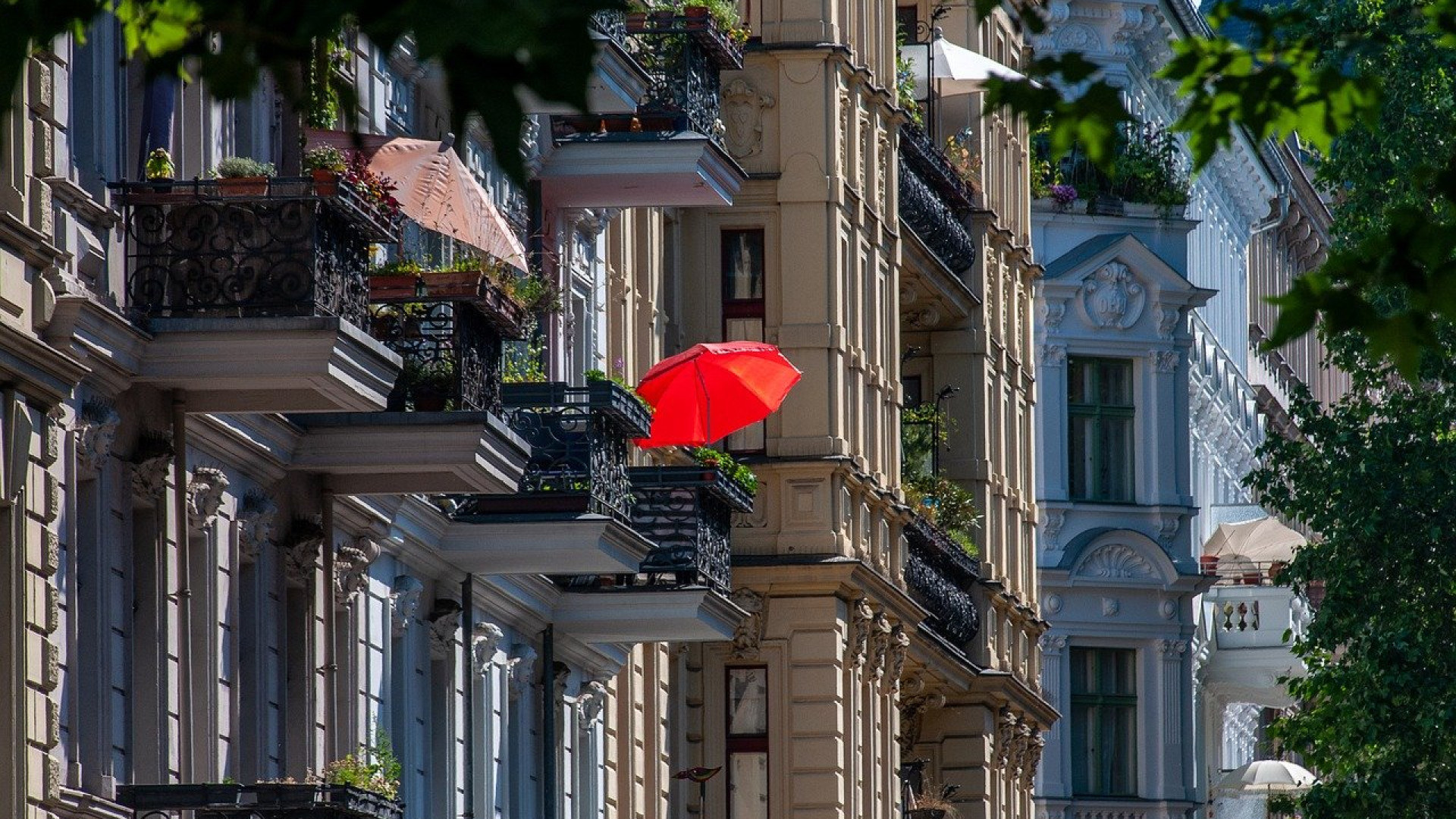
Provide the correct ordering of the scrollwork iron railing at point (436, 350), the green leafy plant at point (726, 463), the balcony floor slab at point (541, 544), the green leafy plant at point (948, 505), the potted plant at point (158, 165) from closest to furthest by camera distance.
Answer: the potted plant at point (158, 165)
the scrollwork iron railing at point (436, 350)
the balcony floor slab at point (541, 544)
the green leafy plant at point (726, 463)
the green leafy plant at point (948, 505)

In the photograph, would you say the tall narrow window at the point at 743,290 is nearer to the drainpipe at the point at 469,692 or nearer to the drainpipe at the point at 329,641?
the drainpipe at the point at 469,692

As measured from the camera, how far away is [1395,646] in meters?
42.7

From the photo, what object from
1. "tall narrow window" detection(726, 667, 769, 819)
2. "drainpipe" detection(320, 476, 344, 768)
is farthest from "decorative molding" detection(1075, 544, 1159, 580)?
"drainpipe" detection(320, 476, 344, 768)

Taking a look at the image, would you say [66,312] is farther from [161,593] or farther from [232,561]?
[232,561]

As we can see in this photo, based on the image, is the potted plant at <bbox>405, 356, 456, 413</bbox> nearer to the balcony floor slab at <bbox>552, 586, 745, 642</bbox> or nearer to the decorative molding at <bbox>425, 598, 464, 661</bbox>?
the decorative molding at <bbox>425, 598, 464, 661</bbox>

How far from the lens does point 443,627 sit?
26984mm

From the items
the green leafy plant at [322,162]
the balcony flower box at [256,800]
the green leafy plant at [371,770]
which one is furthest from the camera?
the green leafy plant at [322,162]

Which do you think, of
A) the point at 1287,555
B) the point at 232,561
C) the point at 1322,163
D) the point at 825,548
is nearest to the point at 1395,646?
the point at 1322,163

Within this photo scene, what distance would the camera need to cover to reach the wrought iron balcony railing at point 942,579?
40.1 metres

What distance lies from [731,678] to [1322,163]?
1204 cm

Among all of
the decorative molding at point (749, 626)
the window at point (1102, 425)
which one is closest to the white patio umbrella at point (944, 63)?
the decorative molding at point (749, 626)

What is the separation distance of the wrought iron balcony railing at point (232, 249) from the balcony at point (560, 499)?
6.24 metres

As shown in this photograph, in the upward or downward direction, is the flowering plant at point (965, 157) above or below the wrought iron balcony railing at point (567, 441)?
above

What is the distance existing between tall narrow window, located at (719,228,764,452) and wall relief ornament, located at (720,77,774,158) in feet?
2.47
